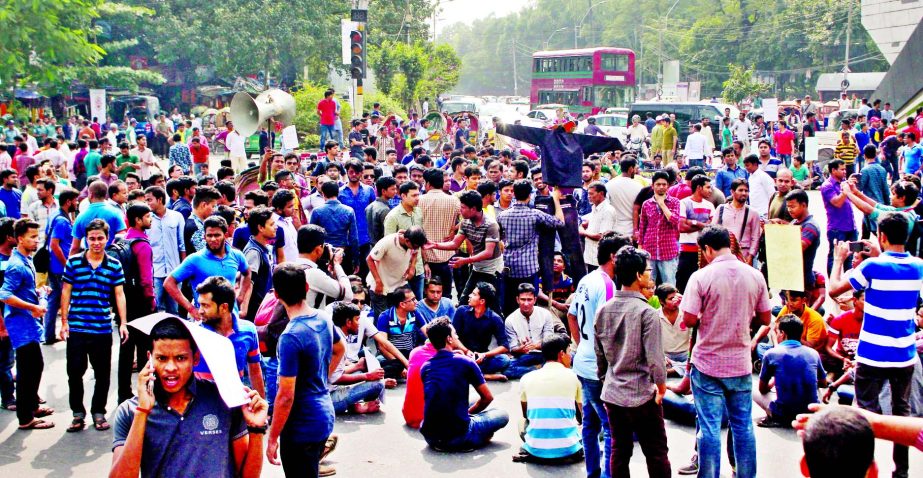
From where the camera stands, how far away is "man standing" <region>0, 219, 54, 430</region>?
7234 mm

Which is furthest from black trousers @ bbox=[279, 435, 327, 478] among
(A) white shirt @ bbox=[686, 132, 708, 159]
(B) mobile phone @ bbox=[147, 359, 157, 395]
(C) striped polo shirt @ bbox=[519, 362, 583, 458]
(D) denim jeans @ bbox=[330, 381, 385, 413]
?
(A) white shirt @ bbox=[686, 132, 708, 159]

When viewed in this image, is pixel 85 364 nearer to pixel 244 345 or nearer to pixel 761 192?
pixel 244 345

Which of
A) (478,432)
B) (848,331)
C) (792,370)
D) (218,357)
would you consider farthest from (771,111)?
(218,357)

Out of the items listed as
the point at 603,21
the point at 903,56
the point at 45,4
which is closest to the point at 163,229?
the point at 45,4

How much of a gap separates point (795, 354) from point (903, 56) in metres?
29.1

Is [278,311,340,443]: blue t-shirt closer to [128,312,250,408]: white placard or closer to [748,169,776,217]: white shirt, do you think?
[128,312,250,408]: white placard

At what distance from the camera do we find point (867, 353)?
5.84 m

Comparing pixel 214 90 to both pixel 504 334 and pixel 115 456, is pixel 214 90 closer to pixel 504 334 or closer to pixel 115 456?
pixel 504 334

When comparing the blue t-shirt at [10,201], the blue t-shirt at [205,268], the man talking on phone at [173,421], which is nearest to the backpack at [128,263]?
the blue t-shirt at [205,268]

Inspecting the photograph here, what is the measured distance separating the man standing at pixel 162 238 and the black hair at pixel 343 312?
2.07 meters

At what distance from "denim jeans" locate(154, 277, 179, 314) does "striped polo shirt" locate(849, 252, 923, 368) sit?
19.7ft

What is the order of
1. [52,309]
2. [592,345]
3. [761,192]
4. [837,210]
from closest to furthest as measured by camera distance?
[592,345]
[52,309]
[837,210]
[761,192]

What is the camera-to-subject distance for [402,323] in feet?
29.5

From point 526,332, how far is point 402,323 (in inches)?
46.0
